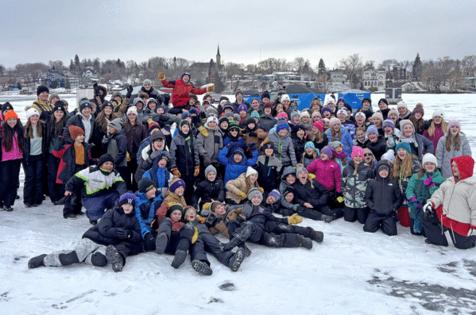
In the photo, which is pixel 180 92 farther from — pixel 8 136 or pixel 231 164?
pixel 8 136

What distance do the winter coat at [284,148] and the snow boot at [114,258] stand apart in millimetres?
3762

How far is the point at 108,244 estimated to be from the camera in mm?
5266

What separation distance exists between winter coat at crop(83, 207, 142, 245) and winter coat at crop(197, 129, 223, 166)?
2472 mm

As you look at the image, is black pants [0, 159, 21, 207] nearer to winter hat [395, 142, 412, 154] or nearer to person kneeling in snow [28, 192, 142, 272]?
person kneeling in snow [28, 192, 142, 272]

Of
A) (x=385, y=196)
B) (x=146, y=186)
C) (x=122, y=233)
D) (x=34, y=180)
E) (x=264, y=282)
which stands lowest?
(x=264, y=282)

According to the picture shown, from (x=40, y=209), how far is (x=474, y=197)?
6.94m

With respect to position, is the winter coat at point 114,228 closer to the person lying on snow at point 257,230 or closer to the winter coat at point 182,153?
the person lying on snow at point 257,230

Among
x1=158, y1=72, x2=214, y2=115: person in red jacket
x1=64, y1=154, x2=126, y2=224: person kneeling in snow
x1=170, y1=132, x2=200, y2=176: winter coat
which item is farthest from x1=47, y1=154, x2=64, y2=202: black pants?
x1=158, y1=72, x2=214, y2=115: person in red jacket

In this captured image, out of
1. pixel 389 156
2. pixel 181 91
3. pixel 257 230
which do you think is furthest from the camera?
pixel 181 91

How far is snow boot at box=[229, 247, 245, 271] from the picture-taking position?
5.09 metres

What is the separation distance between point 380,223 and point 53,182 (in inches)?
225

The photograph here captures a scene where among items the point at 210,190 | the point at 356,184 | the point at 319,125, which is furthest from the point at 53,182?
the point at 356,184

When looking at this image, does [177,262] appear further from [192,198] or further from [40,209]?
[40,209]

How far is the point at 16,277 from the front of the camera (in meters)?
4.80
